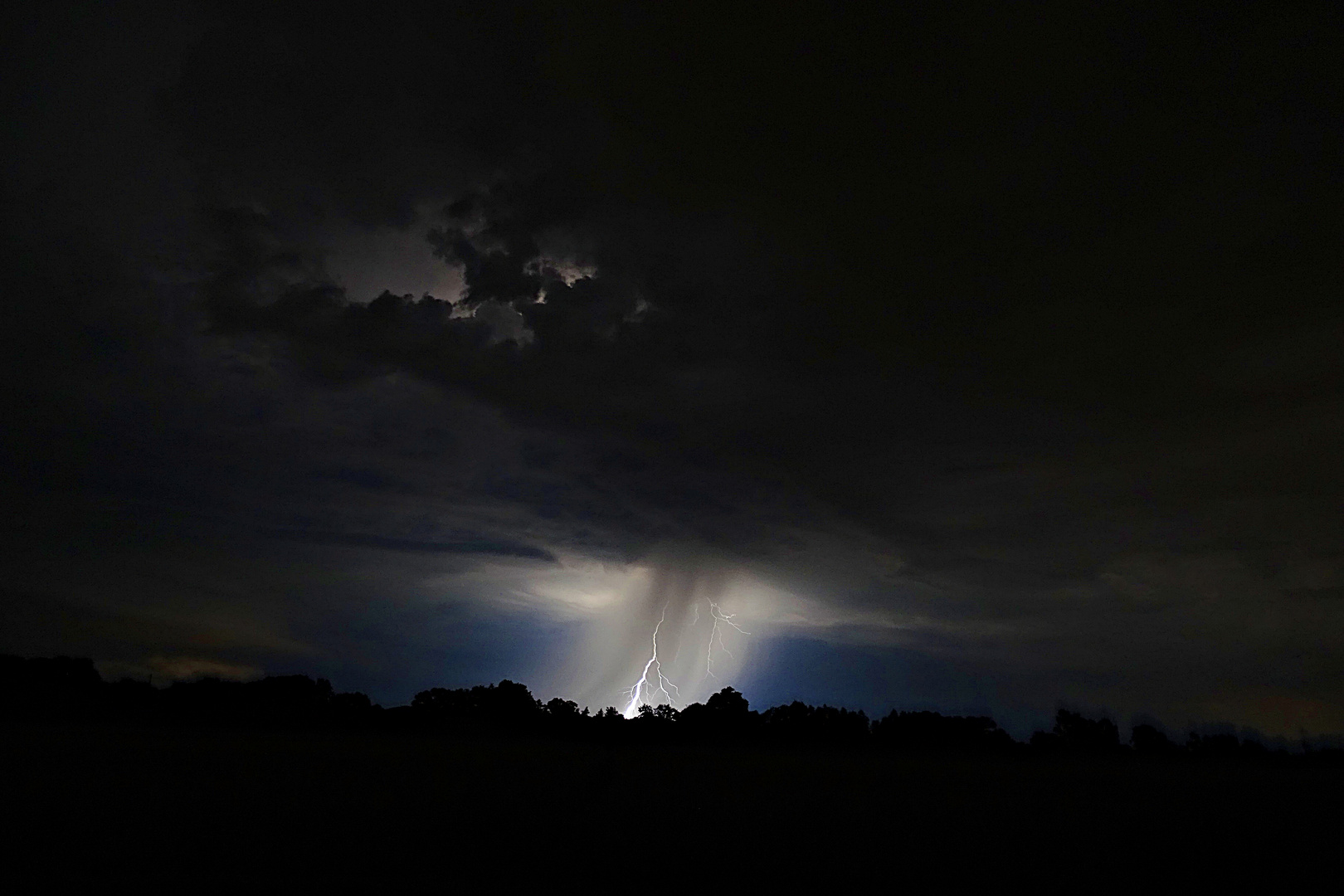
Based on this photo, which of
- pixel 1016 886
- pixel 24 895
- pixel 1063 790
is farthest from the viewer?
pixel 1063 790

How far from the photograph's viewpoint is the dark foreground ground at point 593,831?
14359 mm

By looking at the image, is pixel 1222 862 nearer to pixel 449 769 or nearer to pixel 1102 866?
pixel 1102 866

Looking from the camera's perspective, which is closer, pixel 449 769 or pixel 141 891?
pixel 141 891

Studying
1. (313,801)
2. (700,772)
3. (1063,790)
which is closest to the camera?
(313,801)

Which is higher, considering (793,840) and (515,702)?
(515,702)

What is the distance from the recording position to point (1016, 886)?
1499 cm

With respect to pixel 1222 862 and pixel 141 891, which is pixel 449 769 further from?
pixel 1222 862

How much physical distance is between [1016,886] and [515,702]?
12910cm

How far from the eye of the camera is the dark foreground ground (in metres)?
14.4

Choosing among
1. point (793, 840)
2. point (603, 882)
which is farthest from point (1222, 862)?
point (603, 882)

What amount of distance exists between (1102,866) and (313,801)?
21.5 meters

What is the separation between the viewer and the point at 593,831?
62.6 feet

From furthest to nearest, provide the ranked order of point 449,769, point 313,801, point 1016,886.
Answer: point 449,769
point 313,801
point 1016,886

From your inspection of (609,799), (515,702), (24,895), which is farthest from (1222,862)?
(515,702)
